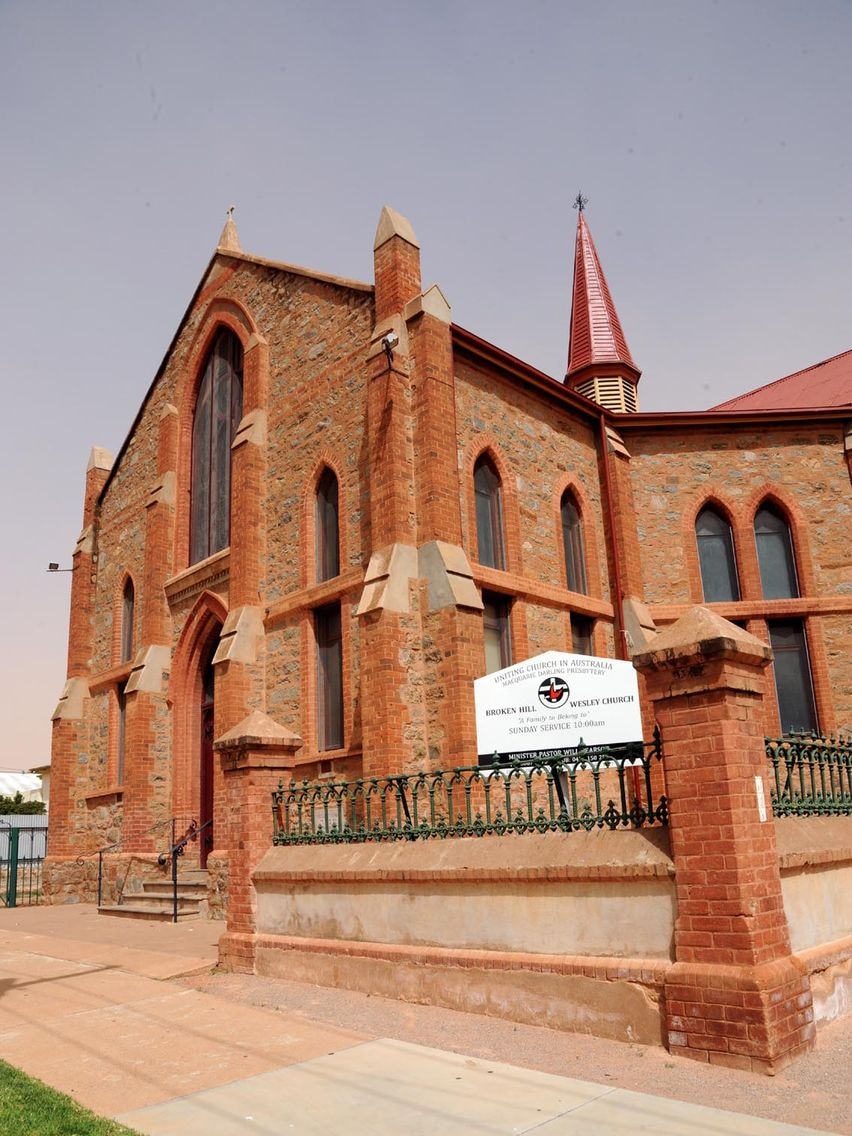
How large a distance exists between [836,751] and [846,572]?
1024 cm

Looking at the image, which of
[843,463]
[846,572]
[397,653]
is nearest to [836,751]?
[397,653]

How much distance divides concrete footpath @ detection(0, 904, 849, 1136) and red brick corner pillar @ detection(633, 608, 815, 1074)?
42 cm

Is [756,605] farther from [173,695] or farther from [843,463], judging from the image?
[173,695]

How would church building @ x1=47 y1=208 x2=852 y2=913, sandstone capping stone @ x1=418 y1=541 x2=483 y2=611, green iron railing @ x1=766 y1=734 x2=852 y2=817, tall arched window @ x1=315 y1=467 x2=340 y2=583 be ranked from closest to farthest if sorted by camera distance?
green iron railing @ x1=766 y1=734 x2=852 y2=817 < sandstone capping stone @ x1=418 y1=541 x2=483 y2=611 < church building @ x1=47 y1=208 x2=852 y2=913 < tall arched window @ x1=315 y1=467 x2=340 y2=583

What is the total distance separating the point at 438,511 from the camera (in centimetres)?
1293

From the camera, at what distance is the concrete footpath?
16.7 ft

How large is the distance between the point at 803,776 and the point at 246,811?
5653mm

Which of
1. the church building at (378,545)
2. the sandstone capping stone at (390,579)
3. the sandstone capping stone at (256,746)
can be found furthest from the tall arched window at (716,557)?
the sandstone capping stone at (256,746)

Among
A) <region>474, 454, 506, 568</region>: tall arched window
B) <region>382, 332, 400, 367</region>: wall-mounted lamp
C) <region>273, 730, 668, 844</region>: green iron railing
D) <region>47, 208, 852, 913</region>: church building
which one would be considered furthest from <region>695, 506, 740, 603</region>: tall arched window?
<region>273, 730, 668, 844</region>: green iron railing

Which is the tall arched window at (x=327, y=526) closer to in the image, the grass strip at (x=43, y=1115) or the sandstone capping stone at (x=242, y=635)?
the sandstone capping stone at (x=242, y=635)

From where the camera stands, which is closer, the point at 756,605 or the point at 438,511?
the point at 438,511

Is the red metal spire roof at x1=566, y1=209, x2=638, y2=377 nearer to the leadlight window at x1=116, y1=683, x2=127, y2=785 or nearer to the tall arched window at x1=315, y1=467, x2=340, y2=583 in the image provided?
the tall arched window at x1=315, y1=467, x2=340, y2=583

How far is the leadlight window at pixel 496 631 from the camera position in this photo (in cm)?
1444

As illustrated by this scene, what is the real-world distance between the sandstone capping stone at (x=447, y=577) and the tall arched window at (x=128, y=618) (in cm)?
1058
